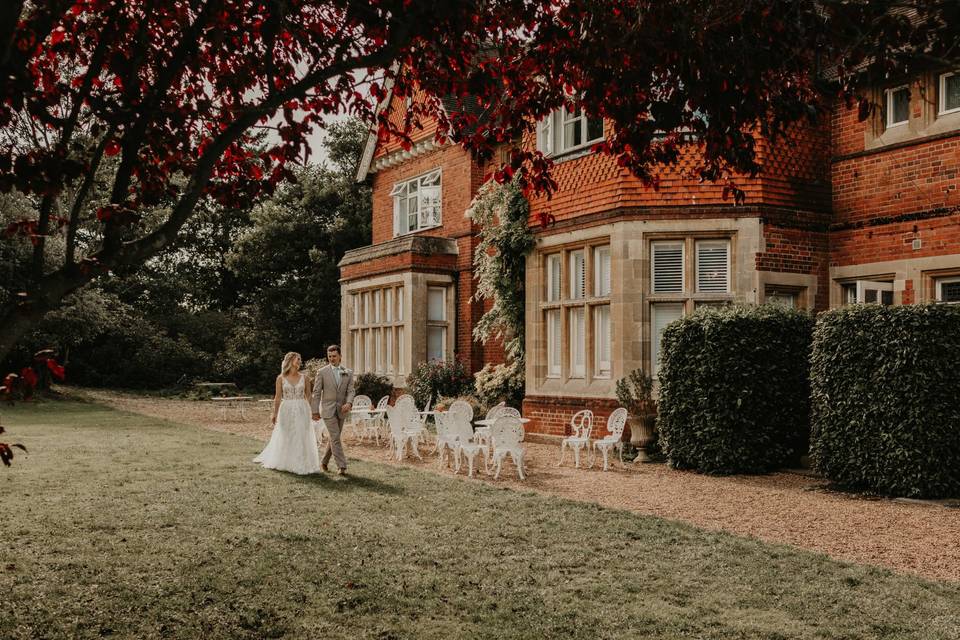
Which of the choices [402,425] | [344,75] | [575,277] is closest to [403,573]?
[344,75]

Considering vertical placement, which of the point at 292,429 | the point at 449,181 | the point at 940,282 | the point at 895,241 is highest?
the point at 449,181

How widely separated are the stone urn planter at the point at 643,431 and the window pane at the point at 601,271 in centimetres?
242

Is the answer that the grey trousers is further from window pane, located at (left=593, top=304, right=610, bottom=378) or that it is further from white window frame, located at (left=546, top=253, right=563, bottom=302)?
white window frame, located at (left=546, top=253, right=563, bottom=302)

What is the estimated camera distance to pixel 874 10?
4684 mm

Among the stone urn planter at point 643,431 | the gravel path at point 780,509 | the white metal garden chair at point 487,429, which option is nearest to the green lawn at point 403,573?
the gravel path at point 780,509

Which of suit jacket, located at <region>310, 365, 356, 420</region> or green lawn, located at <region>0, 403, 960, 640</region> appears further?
suit jacket, located at <region>310, 365, 356, 420</region>

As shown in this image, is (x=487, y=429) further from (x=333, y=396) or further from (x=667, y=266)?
(x=667, y=266)

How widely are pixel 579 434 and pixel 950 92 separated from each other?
7501 mm

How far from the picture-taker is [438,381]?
19.9 m

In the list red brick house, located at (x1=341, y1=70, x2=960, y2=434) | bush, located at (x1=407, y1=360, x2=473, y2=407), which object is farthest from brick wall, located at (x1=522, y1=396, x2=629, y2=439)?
bush, located at (x1=407, y1=360, x2=473, y2=407)

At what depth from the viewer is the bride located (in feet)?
38.6

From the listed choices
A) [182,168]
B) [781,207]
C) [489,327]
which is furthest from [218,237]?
[182,168]

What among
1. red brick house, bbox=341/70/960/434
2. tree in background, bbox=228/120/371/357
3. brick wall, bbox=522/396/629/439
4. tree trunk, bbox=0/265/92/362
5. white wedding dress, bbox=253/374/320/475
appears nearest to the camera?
tree trunk, bbox=0/265/92/362

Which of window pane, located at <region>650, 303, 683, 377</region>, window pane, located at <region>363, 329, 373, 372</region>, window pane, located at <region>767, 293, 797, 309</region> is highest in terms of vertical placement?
window pane, located at <region>767, 293, 797, 309</region>
